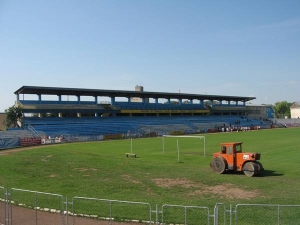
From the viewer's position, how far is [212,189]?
59.4 ft

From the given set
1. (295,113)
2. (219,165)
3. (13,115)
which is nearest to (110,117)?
(13,115)

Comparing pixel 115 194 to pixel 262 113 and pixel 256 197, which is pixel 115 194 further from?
pixel 262 113

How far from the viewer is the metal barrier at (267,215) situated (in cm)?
1193

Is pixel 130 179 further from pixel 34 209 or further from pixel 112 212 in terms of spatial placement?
pixel 34 209

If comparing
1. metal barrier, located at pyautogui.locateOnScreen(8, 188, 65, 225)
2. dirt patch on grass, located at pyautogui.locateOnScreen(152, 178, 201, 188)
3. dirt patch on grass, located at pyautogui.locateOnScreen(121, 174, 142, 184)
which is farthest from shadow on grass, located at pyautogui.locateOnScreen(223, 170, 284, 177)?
metal barrier, located at pyautogui.locateOnScreen(8, 188, 65, 225)

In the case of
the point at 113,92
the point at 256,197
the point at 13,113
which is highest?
the point at 113,92

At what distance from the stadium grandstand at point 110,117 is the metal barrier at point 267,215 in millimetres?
48001

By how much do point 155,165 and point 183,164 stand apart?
2.40m

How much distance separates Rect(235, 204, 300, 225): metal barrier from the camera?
1193 centimetres

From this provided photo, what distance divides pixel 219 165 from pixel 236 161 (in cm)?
118

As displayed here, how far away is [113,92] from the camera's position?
8312 centimetres

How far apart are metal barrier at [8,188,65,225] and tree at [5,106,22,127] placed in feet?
171

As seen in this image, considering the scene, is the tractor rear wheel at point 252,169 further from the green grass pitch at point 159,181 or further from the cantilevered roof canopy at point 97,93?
the cantilevered roof canopy at point 97,93

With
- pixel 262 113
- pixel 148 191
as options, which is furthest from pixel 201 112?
pixel 148 191
